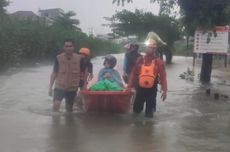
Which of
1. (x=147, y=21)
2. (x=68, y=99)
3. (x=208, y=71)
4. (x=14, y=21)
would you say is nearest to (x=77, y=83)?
(x=68, y=99)

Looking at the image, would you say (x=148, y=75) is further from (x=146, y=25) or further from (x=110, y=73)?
(x=146, y=25)

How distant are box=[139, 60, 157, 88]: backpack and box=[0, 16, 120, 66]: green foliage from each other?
41.6ft

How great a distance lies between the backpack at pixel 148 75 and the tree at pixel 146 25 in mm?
23955

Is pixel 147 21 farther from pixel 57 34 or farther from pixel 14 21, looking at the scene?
pixel 14 21

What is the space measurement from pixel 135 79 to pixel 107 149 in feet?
11.8

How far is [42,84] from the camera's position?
2045cm

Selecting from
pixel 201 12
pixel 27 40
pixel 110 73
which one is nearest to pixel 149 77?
pixel 110 73

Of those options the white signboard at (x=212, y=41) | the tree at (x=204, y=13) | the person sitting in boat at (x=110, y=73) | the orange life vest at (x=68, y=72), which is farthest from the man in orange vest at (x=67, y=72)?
the white signboard at (x=212, y=41)

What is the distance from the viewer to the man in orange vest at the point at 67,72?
41.4 ft

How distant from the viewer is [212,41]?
21469mm

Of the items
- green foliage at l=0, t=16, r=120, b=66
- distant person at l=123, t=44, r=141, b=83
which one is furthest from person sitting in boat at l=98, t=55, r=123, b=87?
green foliage at l=0, t=16, r=120, b=66

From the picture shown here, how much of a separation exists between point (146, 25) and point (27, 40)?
9.27m

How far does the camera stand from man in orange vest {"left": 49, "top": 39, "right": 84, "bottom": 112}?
497 inches

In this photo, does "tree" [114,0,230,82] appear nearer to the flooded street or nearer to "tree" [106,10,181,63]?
the flooded street
